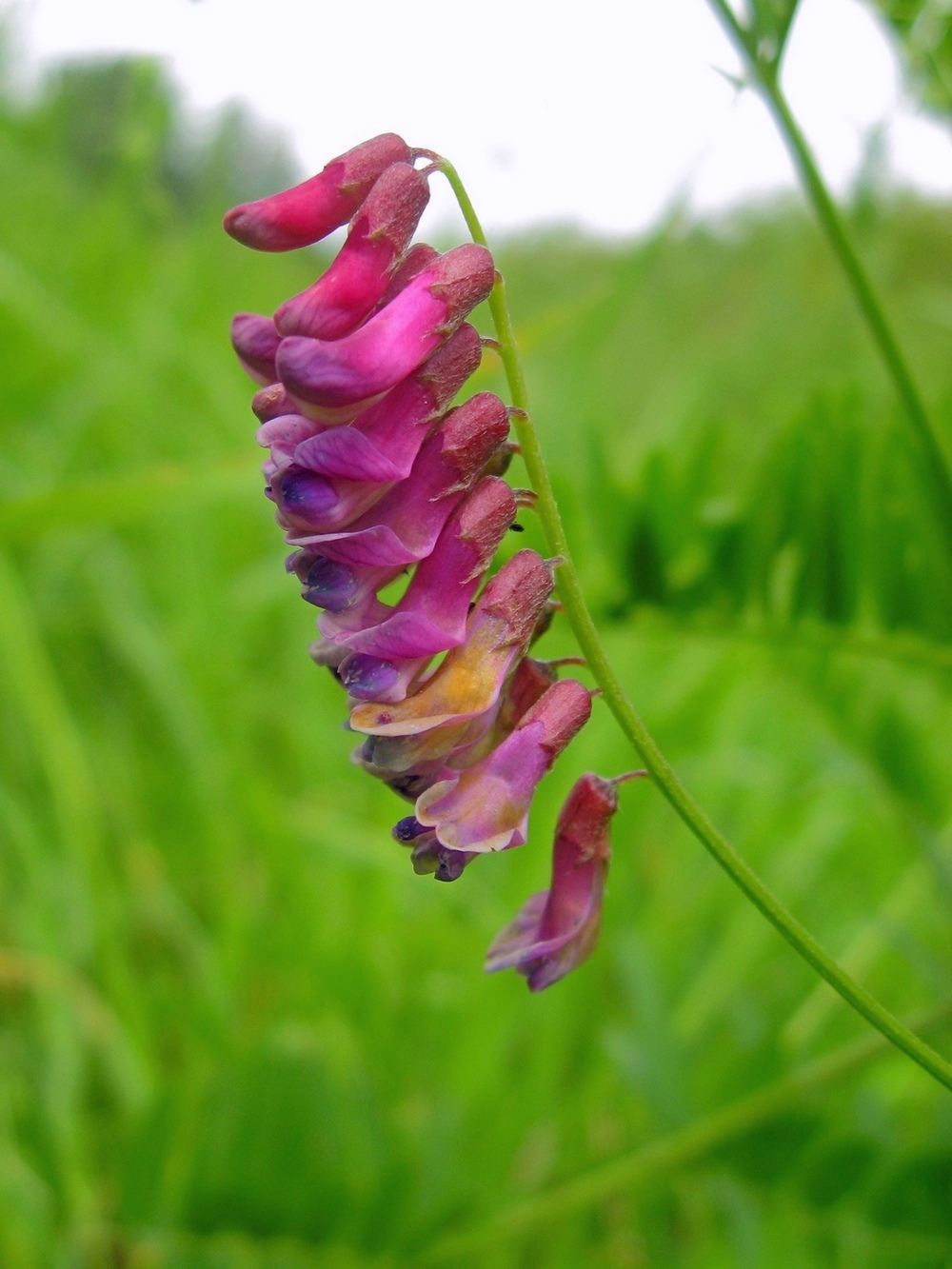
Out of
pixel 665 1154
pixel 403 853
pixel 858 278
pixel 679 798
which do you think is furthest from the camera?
pixel 403 853

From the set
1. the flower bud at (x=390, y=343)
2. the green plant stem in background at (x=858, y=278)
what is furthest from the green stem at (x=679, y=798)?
the green plant stem in background at (x=858, y=278)

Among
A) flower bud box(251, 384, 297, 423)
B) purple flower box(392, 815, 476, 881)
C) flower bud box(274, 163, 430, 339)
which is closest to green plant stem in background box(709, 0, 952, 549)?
flower bud box(274, 163, 430, 339)

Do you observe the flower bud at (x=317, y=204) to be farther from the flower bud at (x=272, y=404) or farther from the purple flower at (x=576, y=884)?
the purple flower at (x=576, y=884)

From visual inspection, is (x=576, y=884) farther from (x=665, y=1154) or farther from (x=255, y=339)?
(x=665, y=1154)

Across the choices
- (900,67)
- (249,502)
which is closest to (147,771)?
(249,502)

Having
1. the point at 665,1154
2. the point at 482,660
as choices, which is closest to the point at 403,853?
the point at 665,1154

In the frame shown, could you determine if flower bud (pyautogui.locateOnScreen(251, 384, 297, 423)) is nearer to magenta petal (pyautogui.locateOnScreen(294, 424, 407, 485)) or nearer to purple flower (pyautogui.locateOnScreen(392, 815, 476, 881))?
magenta petal (pyautogui.locateOnScreen(294, 424, 407, 485))

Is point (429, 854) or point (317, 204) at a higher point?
point (317, 204)
